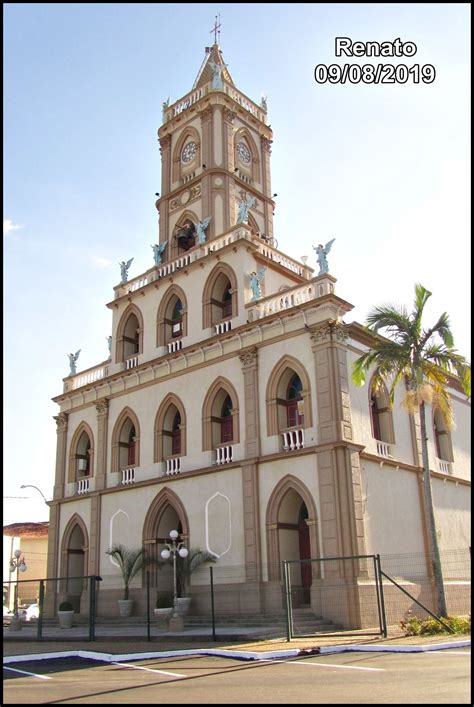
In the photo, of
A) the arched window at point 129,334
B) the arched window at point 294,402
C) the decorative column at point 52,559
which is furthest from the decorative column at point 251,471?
the decorative column at point 52,559

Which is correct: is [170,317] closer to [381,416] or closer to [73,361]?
[73,361]

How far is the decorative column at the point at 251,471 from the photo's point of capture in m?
22.8

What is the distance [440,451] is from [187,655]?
53.0ft

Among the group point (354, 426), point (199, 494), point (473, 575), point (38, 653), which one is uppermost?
point (354, 426)

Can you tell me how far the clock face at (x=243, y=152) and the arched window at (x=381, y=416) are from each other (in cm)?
1456

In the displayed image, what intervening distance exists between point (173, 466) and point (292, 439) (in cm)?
587

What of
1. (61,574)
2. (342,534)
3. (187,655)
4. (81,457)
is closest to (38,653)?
(187,655)

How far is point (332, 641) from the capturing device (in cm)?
1659

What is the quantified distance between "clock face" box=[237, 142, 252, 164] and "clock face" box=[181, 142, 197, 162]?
2099mm

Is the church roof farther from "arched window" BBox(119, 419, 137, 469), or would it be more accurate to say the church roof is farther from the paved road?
the paved road

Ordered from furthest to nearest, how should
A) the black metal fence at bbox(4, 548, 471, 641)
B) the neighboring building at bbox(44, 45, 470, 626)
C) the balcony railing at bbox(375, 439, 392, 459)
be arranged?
the balcony railing at bbox(375, 439, 392, 459) → the neighboring building at bbox(44, 45, 470, 626) → the black metal fence at bbox(4, 548, 471, 641)

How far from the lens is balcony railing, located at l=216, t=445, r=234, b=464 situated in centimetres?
2502

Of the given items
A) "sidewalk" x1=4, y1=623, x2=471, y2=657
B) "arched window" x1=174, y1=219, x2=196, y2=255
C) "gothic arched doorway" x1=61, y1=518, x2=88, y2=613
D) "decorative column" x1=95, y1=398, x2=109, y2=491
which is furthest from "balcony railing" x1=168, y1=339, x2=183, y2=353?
"sidewalk" x1=4, y1=623, x2=471, y2=657

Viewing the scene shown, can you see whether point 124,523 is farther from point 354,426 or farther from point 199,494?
point 354,426
